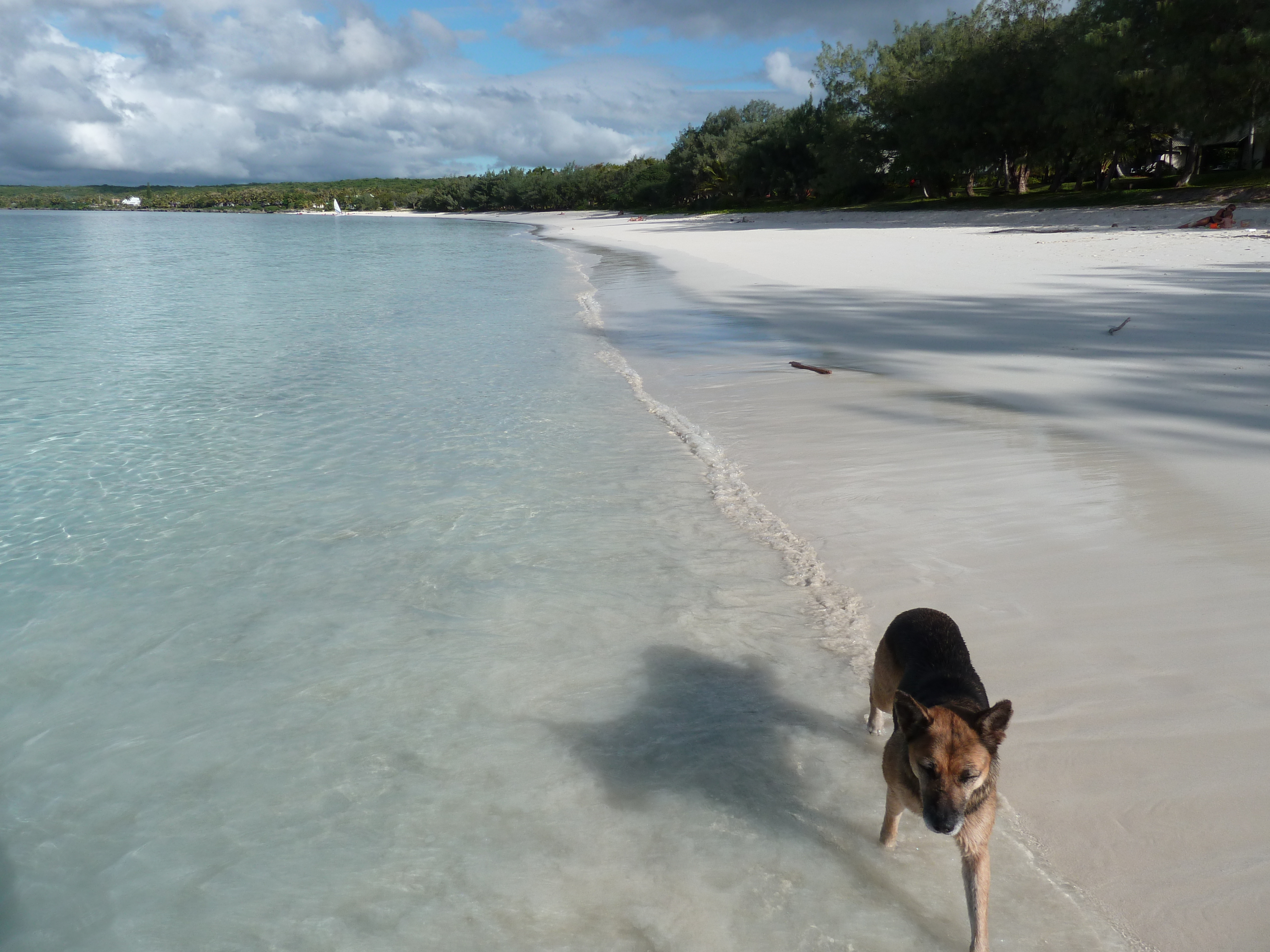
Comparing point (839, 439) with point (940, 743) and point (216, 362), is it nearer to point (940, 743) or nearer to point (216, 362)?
point (940, 743)

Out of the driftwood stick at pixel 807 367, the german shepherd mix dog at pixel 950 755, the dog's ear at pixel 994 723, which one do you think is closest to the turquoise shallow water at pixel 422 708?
the german shepherd mix dog at pixel 950 755

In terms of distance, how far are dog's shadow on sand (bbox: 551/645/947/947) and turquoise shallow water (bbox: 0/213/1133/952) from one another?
0.05 feet

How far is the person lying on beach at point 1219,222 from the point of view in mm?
23469

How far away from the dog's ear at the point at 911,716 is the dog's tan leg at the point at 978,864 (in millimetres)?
284

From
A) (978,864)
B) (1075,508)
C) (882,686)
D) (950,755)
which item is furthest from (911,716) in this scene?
(1075,508)

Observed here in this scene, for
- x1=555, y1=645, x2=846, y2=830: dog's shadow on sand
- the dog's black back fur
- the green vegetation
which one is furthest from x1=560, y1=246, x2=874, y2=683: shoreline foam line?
the green vegetation

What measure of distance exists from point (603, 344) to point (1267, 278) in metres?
10.7

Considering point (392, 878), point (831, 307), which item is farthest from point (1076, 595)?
point (831, 307)

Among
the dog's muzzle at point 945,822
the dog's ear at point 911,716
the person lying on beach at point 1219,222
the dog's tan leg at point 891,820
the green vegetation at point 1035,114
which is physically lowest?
the dog's tan leg at point 891,820

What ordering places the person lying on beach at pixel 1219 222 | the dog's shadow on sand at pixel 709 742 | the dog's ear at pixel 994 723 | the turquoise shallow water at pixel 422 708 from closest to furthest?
the dog's ear at pixel 994 723, the turquoise shallow water at pixel 422 708, the dog's shadow on sand at pixel 709 742, the person lying on beach at pixel 1219 222

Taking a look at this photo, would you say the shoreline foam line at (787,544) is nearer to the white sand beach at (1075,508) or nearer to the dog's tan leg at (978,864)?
the white sand beach at (1075,508)

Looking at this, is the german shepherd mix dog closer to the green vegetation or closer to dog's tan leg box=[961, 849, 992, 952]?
dog's tan leg box=[961, 849, 992, 952]

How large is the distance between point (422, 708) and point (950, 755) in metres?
2.61

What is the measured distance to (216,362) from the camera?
13000 mm
